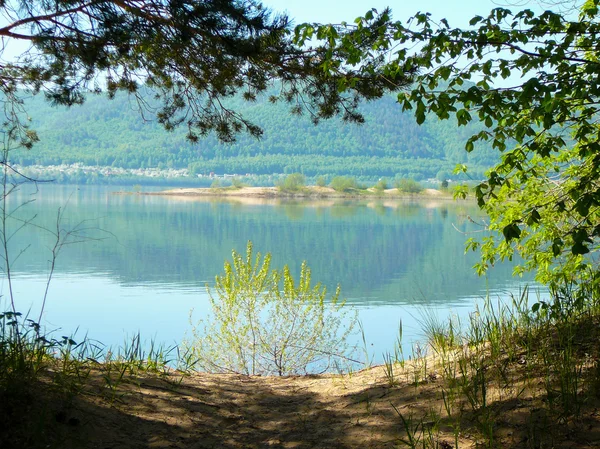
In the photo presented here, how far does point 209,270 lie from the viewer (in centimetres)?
2547

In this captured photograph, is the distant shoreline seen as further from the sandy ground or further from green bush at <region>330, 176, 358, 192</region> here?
the sandy ground

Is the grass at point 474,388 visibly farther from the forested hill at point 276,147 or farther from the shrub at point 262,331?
the forested hill at point 276,147

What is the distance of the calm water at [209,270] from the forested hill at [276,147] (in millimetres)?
104450

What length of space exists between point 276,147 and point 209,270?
484 feet

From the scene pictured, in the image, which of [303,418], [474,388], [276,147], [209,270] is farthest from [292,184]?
[474,388]

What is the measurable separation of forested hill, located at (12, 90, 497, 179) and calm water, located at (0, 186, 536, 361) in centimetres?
10445

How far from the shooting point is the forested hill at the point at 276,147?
6152 inches

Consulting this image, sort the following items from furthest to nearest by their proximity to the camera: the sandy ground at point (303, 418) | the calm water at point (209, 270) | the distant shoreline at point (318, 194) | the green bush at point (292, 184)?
the distant shoreline at point (318, 194)
the green bush at point (292, 184)
the calm water at point (209, 270)
the sandy ground at point (303, 418)

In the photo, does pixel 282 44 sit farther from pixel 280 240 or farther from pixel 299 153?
pixel 299 153

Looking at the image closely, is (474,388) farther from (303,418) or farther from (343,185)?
(343,185)

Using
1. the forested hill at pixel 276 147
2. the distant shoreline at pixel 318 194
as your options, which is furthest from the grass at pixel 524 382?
the forested hill at pixel 276 147

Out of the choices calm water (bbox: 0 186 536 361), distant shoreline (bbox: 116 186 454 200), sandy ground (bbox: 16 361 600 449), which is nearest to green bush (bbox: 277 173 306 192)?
distant shoreline (bbox: 116 186 454 200)

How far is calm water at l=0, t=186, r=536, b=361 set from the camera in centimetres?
1520

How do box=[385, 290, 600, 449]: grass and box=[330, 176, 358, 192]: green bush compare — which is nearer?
box=[385, 290, 600, 449]: grass
